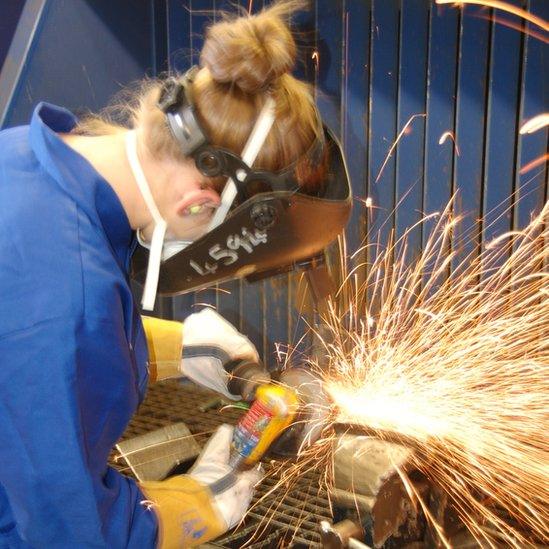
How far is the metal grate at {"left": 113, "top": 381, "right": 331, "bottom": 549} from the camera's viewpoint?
161cm

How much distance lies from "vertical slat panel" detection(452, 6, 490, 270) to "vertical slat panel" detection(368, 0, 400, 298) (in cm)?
24

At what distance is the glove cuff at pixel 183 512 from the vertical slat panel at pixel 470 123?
1132 mm

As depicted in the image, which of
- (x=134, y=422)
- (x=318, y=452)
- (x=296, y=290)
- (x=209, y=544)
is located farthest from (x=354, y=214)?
(x=209, y=544)

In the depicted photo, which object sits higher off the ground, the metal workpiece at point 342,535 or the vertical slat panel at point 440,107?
the vertical slat panel at point 440,107

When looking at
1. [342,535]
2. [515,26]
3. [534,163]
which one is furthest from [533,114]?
[342,535]

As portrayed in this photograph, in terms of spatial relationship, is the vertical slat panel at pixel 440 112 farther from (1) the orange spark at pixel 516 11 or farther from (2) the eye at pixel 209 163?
(2) the eye at pixel 209 163

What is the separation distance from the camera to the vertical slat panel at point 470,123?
1.98 meters

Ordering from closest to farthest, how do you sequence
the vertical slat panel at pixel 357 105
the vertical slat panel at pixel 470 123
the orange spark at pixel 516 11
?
the orange spark at pixel 516 11 → the vertical slat panel at pixel 470 123 → the vertical slat panel at pixel 357 105

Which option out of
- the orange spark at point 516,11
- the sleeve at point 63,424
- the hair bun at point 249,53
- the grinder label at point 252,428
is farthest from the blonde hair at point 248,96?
the orange spark at point 516,11

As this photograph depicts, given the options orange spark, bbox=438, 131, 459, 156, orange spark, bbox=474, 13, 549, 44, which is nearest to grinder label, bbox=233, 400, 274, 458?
orange spark, bbox=438, 131, 459, 156

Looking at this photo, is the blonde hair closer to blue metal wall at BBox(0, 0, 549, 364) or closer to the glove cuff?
the glove cuff

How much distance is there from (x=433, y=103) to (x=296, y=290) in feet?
2.98

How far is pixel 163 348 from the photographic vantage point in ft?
6.95

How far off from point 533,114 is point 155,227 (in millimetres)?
1242
